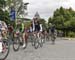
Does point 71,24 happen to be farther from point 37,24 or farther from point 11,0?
Result: point 37,24

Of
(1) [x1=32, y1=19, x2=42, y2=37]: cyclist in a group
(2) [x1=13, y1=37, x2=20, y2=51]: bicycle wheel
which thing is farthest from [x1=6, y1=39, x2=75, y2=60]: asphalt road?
(1) [x1=32, y1=19, x2=42, y2=37]: cyclist in a group

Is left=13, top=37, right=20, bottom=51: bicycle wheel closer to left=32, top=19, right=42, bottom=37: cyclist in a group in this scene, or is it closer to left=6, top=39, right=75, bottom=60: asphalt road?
left=6, top=39, right=75, bottom=60: asphalt road

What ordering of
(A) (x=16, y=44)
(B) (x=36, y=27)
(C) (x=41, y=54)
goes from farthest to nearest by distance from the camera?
(B) (x=36, y=27), (A) (x=16, y=44), (C) (x=41, y=54)

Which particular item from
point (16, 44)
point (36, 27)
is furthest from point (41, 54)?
point (36, 27)

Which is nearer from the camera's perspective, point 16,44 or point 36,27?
point 16,44

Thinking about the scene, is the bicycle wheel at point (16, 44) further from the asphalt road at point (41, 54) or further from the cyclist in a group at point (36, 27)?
the cyclist in a group at point (36, 27)

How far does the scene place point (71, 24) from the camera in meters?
68.1

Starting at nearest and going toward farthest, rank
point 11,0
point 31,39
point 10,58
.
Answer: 1. point 10,58
2. point 31,39
3. point 11,0

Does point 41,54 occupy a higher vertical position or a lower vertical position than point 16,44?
lower

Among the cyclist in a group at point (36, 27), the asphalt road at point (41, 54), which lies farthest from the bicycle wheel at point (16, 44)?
the cyclist in a group at point (36, 27)

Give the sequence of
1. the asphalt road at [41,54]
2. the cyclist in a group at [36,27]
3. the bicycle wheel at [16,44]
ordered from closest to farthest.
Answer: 1. the asphalt road at [41,54]
2. the bicycle wheel at [16,44]
3. the cyclist in a group at [36,27]

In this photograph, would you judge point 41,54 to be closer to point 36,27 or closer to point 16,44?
point 16,44

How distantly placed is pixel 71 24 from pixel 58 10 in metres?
23.1

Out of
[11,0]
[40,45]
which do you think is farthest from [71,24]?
[40,45]
